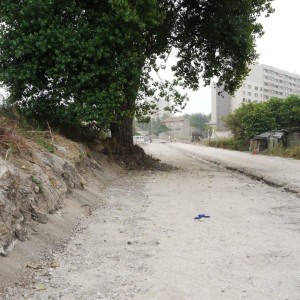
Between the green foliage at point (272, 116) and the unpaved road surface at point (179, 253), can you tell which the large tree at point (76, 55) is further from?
the green foliage at point (272, 116)

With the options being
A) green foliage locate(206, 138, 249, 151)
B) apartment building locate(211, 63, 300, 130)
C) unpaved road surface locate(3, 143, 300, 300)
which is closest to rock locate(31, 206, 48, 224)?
unpaved road surface locate(3, 143, 300, 300)

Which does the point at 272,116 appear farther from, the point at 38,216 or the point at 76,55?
the point at 38,216

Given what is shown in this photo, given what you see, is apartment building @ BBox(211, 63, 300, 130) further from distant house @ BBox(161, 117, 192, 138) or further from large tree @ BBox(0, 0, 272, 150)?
large tree @ BBox(0, 0, 272, 150)

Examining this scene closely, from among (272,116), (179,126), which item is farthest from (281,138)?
(179,126)

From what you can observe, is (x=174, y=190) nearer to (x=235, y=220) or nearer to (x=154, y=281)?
(x=235, y=220)

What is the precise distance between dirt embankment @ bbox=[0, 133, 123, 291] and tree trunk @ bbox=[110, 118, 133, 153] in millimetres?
6606

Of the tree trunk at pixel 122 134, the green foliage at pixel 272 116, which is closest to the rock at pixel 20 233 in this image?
the tree trunk at pixel 122 134

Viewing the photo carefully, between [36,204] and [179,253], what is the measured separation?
2277mm

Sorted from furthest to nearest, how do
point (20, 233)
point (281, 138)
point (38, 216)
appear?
point (281, 138) → point (38, 216) → point (20, 233)

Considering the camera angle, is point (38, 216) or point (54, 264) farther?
point (38, 216)

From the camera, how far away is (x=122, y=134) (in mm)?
17125

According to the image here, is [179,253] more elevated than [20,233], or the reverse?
[20,233]

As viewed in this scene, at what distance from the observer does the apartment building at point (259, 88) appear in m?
80.3

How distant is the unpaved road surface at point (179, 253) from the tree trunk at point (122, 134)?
731cm
